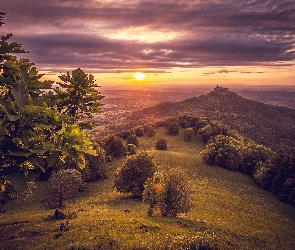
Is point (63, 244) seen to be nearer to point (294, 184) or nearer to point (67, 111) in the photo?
point (67, 111)

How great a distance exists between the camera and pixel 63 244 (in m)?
20.2

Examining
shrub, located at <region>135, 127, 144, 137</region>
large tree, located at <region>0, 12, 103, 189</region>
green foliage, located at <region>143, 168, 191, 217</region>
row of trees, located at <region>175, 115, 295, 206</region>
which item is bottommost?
row of trees, located at <region>175, 115, 295, 206</region>

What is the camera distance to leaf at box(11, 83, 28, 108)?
24.0ft

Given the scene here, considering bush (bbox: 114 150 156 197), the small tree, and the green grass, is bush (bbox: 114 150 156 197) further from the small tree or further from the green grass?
the small tree

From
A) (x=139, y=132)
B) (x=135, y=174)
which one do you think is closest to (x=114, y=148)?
(x=139, y=132)

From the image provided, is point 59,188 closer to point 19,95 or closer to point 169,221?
point 169,221

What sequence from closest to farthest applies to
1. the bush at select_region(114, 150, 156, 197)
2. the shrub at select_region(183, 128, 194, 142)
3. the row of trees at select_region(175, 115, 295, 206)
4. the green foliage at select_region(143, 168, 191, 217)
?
the green foliage at select_region(143, 168, 191, 217) < the bush at select_region(114, 150, 156, 197) < the row of trees at select_region(175, 115, 295, 206) < the shrub at select_region(183, 128, 194, 142)

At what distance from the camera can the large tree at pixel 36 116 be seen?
23.1 feet

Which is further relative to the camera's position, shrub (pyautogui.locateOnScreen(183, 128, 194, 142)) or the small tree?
shrub (pyautogui.locateOnScreen(183, 128, 194, 142))

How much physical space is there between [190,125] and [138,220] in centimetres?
11324

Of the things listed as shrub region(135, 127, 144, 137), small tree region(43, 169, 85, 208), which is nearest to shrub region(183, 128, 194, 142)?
shrub region(135, 127, 144, 137)

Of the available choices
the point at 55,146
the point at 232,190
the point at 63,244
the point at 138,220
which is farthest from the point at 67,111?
the point at 232,190

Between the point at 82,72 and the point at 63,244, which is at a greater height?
the point at 82,72

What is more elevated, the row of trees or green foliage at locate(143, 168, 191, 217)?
green foliage at locate(143, 168, 191, 217)
